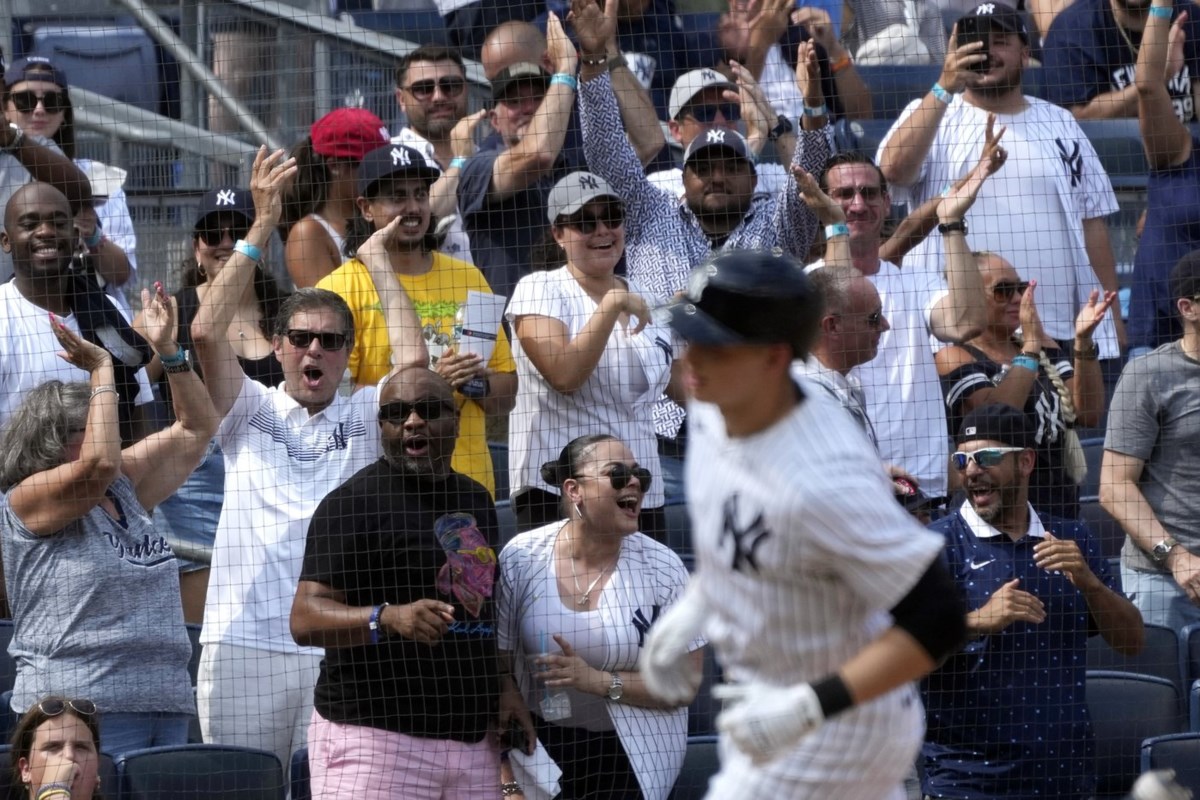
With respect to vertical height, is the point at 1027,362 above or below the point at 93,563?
above

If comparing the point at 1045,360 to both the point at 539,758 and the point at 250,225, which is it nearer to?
the point at 539,758

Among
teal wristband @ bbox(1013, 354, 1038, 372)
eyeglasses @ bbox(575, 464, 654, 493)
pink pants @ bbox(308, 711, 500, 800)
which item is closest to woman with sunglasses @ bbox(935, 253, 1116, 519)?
teal wristband @ bbox(1013, 354, 1038, 372)

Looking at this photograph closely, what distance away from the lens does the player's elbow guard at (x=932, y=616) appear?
2.95 m

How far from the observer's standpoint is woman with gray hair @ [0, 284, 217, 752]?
5.22 m

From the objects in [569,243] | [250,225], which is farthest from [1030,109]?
[250,225]

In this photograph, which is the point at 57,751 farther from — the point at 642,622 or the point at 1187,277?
the point at 1187,277

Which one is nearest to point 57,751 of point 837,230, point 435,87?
point 837,230

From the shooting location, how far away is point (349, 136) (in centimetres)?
660

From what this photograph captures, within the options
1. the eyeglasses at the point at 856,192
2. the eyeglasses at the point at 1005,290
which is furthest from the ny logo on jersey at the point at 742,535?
the eyeglasses at the point at 1005,290

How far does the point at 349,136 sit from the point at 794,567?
3986mm

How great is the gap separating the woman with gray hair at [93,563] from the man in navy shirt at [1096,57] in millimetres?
4727

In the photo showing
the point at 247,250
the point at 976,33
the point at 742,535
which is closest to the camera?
the point at 742,535

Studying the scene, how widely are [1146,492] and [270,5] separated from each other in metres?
4.45

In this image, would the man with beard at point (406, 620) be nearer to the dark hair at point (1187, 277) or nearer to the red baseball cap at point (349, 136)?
the red baseball cap at point (349, 136)
